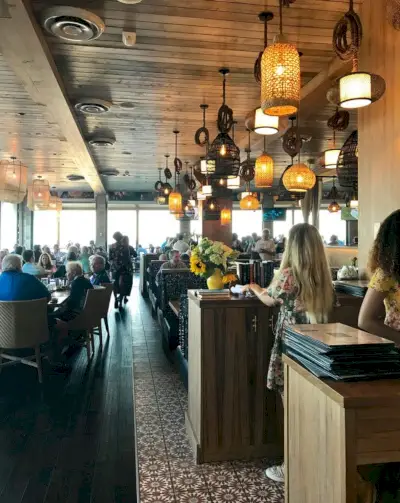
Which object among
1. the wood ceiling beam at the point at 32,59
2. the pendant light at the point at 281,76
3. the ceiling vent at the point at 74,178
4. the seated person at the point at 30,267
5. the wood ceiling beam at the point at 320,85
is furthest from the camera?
the ceiling vent at the point at 74,178

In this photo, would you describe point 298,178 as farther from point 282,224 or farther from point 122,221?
point 122,221

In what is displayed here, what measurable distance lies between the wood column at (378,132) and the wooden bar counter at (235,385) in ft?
4.08

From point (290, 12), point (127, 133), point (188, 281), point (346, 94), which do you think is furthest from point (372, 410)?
point (127, 133)

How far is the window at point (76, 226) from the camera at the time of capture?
63.7ft

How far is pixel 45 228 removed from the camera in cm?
1912

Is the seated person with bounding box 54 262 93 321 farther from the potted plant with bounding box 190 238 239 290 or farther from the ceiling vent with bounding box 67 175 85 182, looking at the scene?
the ceiling vent with bounding box 67 175 85 182

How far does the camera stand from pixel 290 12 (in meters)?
3.68

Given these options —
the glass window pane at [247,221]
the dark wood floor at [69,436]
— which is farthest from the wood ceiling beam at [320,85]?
the glass window pane at [247,221]

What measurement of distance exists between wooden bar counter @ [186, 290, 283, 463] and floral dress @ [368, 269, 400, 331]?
1154 mm

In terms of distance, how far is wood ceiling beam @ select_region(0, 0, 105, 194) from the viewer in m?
3.29

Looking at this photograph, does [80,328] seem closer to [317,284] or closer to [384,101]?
[317,284]

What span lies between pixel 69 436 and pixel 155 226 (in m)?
17.3

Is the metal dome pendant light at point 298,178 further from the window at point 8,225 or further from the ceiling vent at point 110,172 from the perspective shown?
the window at point 8,225

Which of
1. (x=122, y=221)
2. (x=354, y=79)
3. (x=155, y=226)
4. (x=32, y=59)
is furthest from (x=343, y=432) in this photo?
(x=155, y=226)
